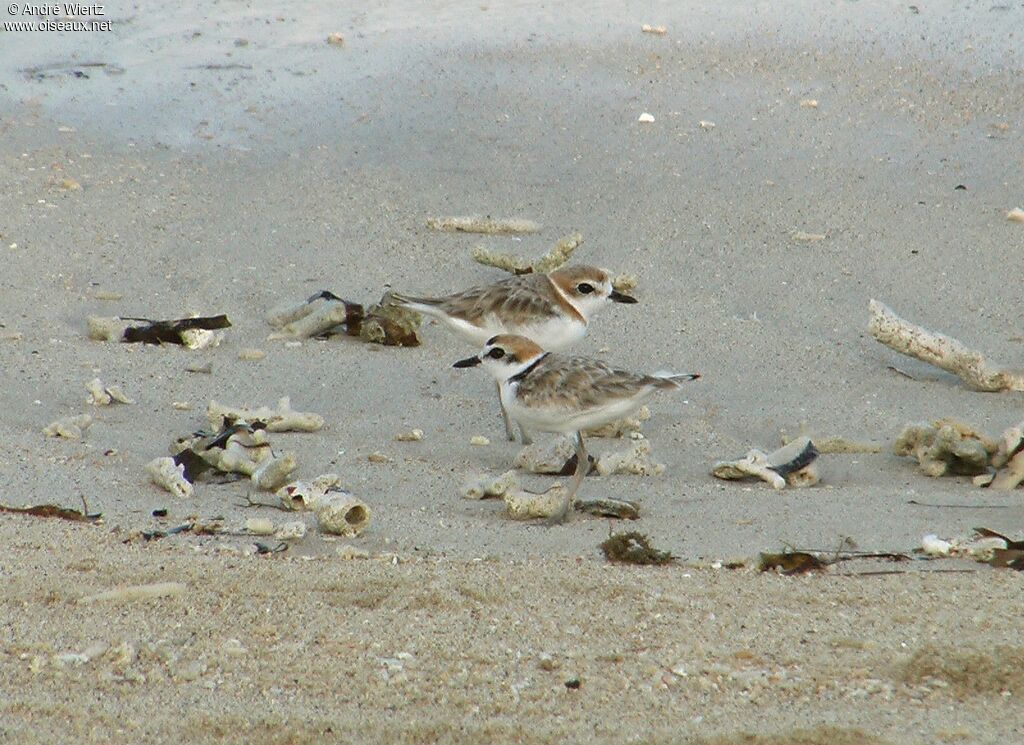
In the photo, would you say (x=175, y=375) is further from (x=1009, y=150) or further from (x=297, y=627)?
(x=1009, y=150)

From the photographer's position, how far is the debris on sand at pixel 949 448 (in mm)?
5039

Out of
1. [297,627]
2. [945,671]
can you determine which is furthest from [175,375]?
[945,671]

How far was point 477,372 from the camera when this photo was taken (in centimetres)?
644

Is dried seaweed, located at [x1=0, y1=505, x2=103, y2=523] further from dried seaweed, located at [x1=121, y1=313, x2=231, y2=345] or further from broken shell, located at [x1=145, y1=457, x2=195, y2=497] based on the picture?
dried seaweed, located at [x1=121, y1=313, x2=231, y2=345]

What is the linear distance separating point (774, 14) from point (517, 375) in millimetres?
5779

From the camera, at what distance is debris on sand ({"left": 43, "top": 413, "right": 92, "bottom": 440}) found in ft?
17.0

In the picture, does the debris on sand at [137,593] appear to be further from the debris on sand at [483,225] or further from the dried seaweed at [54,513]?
the debris on sand at [483,225]

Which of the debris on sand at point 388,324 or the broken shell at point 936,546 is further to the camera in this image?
the debris on sand at point 388,324

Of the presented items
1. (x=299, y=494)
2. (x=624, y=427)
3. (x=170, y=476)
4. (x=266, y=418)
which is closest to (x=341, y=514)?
(x=299, y=494)

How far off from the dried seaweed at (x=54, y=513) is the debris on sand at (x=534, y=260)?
3171 mm

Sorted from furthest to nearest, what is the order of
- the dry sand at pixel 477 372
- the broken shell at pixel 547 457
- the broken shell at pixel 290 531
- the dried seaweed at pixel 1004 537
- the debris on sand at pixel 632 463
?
the broken shell at pixel 547 457 → the debris on sand at pixel 632 463 → the broken shell at pixel 290 531 → the dried seaweed at pixel 1004 537 → the dry sand at pixel 477 372

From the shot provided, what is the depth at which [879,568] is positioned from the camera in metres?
4.00

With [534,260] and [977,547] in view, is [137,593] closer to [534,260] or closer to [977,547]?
[977,547]

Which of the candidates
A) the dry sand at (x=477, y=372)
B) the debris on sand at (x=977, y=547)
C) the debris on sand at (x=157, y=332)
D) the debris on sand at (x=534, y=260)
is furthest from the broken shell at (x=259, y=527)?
the debris on sand at (x=534, y=260)
